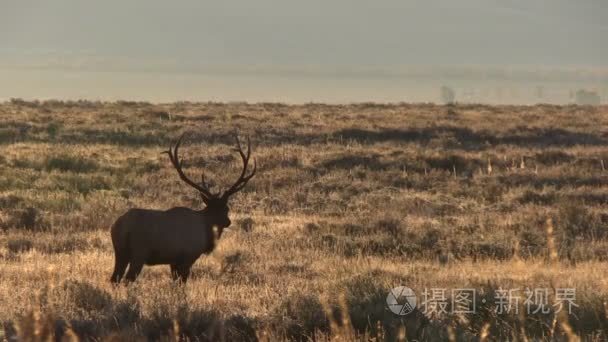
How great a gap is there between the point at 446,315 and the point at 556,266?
13.6 ft

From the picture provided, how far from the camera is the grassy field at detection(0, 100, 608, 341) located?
7.11m

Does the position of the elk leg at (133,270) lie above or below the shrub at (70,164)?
above

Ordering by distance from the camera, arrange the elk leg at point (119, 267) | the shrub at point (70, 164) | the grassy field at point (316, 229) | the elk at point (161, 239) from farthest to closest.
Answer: the shrub at point (70, 164) → the elk leg at point (119, 267) → the elk at point (161, 239) → the grassy field at point (316, 229)

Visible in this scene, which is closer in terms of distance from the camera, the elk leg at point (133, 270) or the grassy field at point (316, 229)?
the grassy field at point (316, 229)

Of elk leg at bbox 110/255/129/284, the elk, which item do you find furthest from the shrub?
elk leg at bbox 110/255/129/284

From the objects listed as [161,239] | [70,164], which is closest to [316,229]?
[161,239]

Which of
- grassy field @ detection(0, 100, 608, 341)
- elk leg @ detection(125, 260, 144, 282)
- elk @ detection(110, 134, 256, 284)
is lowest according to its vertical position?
grassy field @ detection(0, 100, 608, 341)

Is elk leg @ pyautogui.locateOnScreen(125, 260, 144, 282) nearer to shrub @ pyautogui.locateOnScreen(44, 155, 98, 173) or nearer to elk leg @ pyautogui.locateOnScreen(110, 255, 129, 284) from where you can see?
elk leg @ pyautogui.locateOnScreen(110, 255, 129, 284)

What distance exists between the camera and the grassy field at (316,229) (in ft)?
23.3

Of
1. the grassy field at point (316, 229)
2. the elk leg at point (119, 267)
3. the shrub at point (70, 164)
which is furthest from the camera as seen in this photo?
the shrub at point (70, 164)

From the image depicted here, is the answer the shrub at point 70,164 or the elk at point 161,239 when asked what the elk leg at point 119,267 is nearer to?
the elk at point 161,239

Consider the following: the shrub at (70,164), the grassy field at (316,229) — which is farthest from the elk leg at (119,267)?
the shrub at (70,164)

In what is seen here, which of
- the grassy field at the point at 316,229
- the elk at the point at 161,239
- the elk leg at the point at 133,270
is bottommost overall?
the grassy field at the point at 316,229

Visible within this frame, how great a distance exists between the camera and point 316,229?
47.5ft
